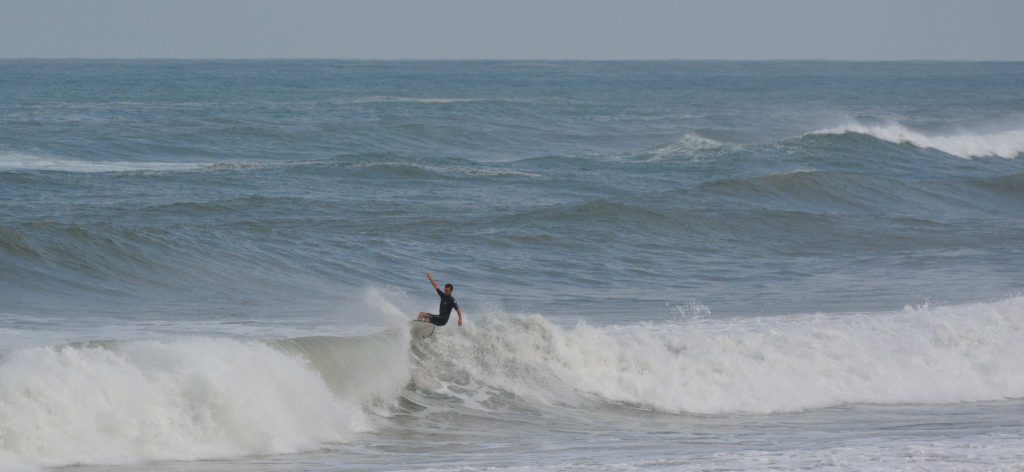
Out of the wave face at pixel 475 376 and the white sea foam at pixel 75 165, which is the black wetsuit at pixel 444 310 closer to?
the wave face at pixel 475 376

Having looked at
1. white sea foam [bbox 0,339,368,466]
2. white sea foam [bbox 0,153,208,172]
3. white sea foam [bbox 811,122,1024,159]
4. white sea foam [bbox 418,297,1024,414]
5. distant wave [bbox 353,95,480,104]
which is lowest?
white sea foam [bbox 0,339,368,466]

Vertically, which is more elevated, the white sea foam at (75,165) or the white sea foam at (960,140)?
the white sea foam at (960,140)

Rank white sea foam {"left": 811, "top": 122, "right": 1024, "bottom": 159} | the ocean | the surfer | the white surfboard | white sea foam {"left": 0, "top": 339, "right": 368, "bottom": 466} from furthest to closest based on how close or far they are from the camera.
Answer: white sea foam {"left": 811, "top": 122, "right": 1024, "bottom": 159} < the white surfboard < the surfer < the ocean < white sea foam {"left": 0, "top": 339, "right": 368, "bottom": 466}

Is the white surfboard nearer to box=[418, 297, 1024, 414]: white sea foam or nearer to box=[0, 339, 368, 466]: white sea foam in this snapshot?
box=[418, 297, 1024, 414]: white sea foam

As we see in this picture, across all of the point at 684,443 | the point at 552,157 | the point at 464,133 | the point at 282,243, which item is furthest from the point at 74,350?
the point at 464,133

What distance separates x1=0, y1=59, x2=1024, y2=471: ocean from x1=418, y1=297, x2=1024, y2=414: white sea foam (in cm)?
4

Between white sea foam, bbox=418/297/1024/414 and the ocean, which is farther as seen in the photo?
white sea foam, bbox=418/297/1024/414

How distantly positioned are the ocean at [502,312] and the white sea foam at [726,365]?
39 millimetres

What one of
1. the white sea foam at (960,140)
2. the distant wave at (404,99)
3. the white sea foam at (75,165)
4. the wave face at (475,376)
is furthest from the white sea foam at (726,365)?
the distant wave at (404,99)

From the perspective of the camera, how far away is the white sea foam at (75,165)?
3594 cm

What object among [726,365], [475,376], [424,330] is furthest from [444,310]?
[726,365]

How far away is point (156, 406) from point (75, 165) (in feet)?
88.0

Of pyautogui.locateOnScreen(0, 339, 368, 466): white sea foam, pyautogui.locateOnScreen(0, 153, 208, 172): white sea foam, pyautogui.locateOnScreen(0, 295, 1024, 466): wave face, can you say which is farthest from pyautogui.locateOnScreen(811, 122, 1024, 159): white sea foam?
pyautogui.locateOnScreen(0, 339, 368, 466): white sea foam

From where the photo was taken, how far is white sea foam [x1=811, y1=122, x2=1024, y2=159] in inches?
2050
